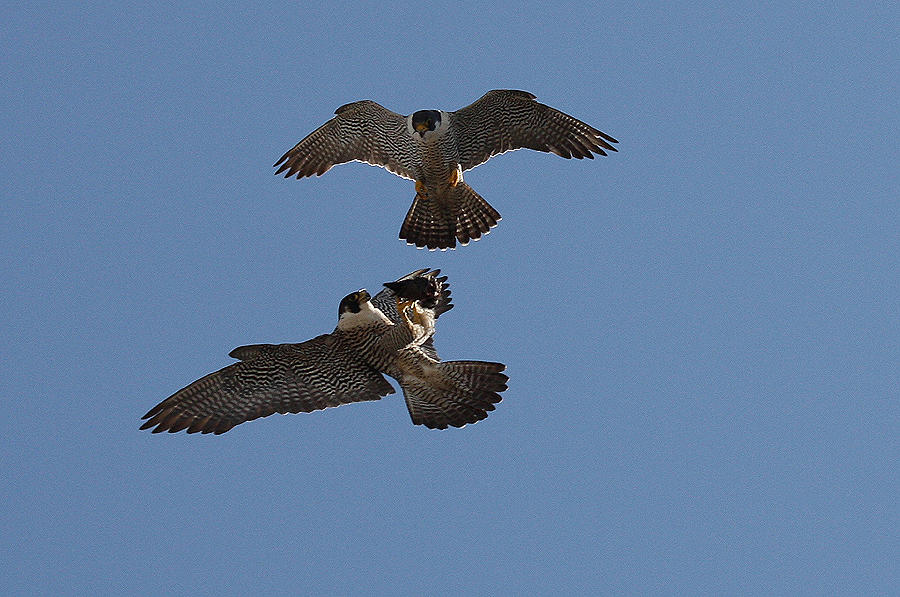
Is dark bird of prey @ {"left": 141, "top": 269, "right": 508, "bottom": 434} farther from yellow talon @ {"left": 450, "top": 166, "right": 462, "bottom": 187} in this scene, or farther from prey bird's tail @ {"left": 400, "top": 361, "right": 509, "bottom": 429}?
yellow talon @ {"left": 450, "top": 166, "right": 462, "bottom": 187}

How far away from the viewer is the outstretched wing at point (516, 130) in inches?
442

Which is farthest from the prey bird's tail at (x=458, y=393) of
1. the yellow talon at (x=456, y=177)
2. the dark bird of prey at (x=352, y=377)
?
the yellow talon at (x=456, y=177)

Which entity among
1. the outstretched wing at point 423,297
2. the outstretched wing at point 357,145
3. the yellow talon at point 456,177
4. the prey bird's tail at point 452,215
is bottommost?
the outstretched wing at point 423,297

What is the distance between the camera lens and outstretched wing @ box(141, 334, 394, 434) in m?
10.0

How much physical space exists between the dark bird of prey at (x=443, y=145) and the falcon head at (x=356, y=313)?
1.33 meters

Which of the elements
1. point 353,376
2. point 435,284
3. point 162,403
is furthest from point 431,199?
point 162,403

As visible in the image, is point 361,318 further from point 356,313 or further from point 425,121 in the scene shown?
point 425,121

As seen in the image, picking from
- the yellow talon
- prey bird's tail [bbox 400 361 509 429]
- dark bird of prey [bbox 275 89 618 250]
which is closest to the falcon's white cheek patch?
prey bird's tail [bbox 400 361 509 429]

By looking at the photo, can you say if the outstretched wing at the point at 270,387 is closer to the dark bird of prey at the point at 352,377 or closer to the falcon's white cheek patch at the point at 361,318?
the dark bird of prey at the point at 352,377

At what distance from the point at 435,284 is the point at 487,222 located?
126 cm

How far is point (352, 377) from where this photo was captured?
1034 centimetres

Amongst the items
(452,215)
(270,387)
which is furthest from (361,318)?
(452,215)

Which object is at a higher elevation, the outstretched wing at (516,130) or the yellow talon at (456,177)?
the outstretched wing at (516,130)

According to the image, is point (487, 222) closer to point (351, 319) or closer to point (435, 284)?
point (435, 284)
